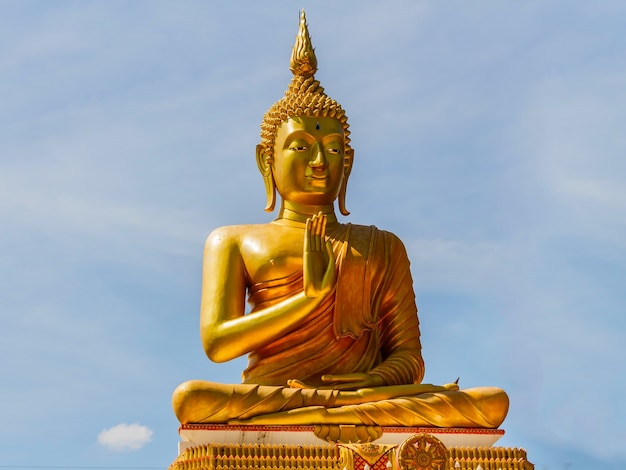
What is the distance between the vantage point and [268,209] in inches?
587

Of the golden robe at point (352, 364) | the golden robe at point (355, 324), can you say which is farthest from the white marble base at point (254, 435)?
the golden robe at point (355, 324)

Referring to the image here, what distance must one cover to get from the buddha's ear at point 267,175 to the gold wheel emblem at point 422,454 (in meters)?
3.21

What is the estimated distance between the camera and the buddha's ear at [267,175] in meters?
14.9

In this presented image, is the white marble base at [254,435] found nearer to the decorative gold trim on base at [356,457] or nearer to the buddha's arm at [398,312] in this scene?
the decorative gold trim on base at [356,457]

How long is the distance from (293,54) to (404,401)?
147 inches

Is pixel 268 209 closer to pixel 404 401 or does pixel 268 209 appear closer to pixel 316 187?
pixel 316 187

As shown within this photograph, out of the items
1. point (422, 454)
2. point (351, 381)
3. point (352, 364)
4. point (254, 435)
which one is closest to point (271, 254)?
point (352, 364)

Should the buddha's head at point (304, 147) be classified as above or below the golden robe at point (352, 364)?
above

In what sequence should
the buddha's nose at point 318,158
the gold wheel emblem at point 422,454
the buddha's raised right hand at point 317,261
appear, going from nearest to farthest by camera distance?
the gold wheel emblem at point 422,454, the buddha's raised right hand at point 317,261, the buddha's nose at point 318,158

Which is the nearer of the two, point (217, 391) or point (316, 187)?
point (217, 391)

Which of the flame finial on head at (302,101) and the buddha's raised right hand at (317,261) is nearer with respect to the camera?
the buddha's raised right hand at (317,261)

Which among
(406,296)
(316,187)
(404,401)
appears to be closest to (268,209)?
(316,187)

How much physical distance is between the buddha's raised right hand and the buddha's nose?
0.79 meters

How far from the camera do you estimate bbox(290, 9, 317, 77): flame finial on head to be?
49.3ft
